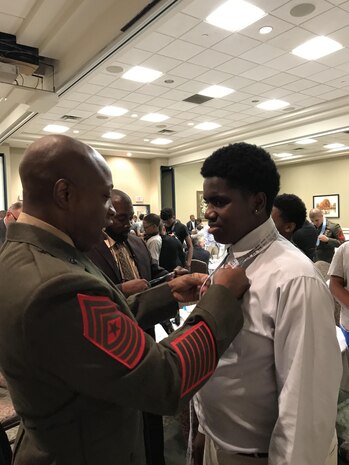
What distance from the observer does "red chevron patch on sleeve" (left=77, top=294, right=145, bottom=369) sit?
68cm

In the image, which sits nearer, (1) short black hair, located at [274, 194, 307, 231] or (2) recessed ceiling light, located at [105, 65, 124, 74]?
(1) short black hair, located at [274, 194, 307, 231]

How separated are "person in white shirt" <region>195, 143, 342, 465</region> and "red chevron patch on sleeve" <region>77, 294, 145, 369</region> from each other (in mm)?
401

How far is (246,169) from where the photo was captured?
107 cm

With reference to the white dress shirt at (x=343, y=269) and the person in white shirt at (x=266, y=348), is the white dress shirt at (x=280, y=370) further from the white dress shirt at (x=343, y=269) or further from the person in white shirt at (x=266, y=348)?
the white dress shirt at (x=343, y=269)

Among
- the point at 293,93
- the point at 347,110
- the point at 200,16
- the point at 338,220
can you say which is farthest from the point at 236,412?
the point at 338,220

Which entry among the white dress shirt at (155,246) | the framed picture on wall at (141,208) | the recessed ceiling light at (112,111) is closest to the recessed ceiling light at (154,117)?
the recessed ceiling light at (112,111)

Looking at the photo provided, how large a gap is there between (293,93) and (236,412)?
7.21m

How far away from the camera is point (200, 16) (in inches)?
168

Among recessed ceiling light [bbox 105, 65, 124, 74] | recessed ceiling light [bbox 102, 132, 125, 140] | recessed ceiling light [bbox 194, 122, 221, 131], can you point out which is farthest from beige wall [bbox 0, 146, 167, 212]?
recessed ceiling light [bbox 105, 65, 124, 74]

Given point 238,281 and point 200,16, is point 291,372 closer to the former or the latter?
point 238,281

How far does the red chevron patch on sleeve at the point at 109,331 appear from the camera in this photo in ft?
2.23

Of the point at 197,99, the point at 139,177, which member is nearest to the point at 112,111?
the point at 197,99

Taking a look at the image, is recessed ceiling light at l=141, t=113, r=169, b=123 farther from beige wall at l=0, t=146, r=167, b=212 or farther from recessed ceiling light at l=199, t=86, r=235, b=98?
beige wall at l=0, t=146, r=167, b=212

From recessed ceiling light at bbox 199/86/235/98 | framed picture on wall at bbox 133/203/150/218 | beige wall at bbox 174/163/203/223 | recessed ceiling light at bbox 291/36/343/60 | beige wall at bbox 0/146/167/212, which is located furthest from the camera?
beige wall at bbox 174/163/203/223
